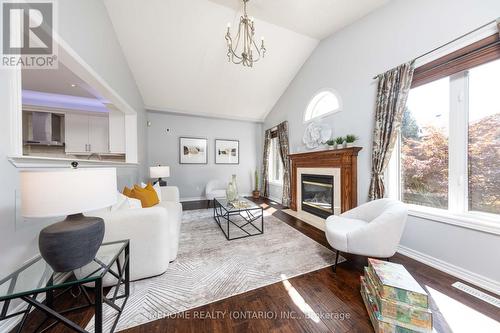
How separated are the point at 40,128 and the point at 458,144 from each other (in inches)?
264

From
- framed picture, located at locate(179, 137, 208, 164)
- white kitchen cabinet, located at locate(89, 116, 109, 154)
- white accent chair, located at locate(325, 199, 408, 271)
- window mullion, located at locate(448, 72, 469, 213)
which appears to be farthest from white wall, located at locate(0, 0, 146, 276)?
window mullion, located at locate(448, 72, 469, 213)

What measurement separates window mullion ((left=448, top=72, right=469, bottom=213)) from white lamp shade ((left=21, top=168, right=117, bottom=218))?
3.16 meters

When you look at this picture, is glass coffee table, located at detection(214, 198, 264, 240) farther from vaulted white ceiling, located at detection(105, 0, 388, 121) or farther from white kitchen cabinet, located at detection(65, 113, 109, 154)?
white kitchen cabinet, located at detection(65, 113, 109, 154)

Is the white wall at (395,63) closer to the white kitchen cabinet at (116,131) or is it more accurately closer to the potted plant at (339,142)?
the potted plant at (339,142)

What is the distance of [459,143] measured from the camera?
1.79 metres

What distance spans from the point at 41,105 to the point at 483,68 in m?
6.88

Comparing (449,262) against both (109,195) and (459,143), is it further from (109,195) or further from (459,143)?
(109,195)

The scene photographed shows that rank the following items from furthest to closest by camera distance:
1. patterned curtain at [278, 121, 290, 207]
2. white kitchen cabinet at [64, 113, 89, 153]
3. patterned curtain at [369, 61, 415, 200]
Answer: patterned curtain at [278, 121, 290, 207] < white kitchen cabinet at [64, 113, 89, 153] < patterned curtain at [369, 61, 415, 200]

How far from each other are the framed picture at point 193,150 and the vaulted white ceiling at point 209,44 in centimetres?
86

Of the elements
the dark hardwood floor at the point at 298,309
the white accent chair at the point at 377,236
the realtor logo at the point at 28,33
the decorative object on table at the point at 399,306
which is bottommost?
the dark hardwood floor at the point at 298,309

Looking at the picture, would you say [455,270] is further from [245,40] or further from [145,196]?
[245,40]

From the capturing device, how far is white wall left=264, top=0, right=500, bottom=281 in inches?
64.1

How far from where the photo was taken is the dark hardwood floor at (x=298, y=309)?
1.18 m

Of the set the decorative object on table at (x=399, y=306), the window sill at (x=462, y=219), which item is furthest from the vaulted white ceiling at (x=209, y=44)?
the decorative object on table at (x=399, y=306)
